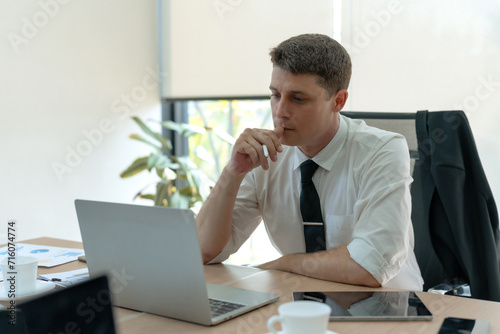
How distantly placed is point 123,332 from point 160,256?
0.16 m

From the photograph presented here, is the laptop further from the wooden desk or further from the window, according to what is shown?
the window

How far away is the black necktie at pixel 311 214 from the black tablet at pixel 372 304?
0.39 m

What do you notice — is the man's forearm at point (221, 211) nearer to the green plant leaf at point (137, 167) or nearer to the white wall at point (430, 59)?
the white wall at point (430, 59)

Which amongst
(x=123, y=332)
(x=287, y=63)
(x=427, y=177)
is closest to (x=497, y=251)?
(x=427, y=177)

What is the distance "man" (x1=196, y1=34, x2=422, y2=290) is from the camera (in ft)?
5.32

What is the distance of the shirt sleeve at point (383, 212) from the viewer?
150 cm

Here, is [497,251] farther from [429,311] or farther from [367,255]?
[429,311]

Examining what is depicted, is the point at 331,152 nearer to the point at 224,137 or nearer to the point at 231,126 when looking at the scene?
the point at 224,137

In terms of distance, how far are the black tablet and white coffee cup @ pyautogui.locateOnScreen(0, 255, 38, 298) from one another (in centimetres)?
60

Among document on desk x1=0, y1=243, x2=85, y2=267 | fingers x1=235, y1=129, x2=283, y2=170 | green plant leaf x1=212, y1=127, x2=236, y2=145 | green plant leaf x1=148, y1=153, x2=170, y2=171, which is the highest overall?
fingers x1=235, y1=129, x2=283, y2=170

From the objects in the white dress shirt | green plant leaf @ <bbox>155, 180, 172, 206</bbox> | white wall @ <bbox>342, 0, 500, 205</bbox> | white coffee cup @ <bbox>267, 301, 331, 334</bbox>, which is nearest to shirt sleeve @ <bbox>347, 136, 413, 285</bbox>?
the white dress shirt

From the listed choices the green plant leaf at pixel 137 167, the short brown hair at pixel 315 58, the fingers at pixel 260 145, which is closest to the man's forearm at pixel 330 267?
the fingers at pixel 260 145

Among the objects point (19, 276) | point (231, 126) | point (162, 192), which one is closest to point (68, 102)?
point (162, 192)

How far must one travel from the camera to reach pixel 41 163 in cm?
298
